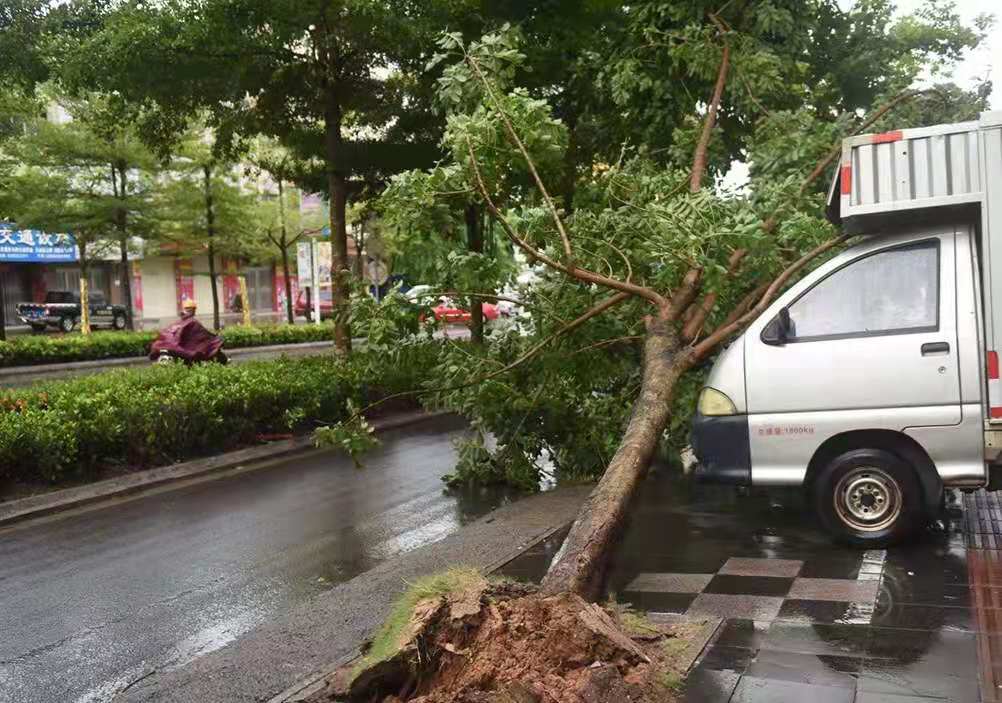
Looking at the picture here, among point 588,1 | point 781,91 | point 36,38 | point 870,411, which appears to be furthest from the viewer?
point 36,38

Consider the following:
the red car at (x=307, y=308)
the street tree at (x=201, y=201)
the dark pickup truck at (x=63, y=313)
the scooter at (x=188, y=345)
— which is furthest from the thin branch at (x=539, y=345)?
the red car at (x=307, y=308)

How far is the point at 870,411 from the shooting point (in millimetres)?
6531

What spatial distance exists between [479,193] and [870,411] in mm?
3389

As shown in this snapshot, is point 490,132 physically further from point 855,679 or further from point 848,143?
point 855,679

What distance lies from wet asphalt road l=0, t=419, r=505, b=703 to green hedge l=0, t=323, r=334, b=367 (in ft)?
53.3

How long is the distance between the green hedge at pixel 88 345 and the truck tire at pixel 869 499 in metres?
22.8

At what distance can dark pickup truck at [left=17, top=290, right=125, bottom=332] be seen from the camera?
138 ft

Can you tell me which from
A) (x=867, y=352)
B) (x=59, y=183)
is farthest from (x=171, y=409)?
(x=59, y=183)

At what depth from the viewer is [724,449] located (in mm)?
6910

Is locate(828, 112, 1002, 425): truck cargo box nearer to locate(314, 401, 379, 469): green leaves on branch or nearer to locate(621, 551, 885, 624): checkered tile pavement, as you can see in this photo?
locate(621, 551, 885, 624): checkered tile pavement

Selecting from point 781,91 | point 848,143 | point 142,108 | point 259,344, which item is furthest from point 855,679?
point 259,344

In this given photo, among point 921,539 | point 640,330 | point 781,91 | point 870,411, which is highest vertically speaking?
point 781,91

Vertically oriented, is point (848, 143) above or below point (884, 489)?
above

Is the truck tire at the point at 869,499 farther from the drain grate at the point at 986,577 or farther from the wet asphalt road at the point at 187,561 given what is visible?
the wet asphalt road at the point at 187,561
